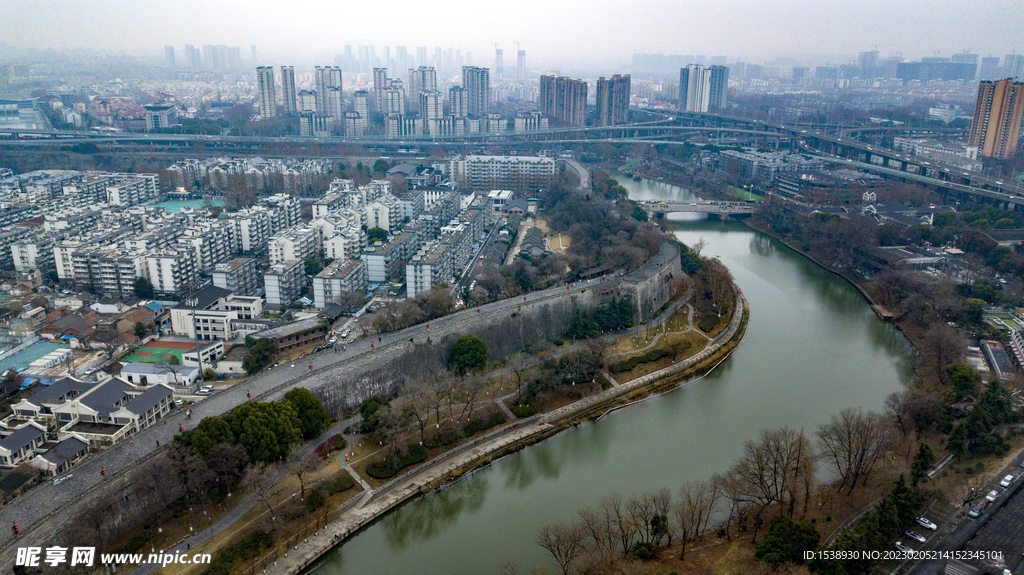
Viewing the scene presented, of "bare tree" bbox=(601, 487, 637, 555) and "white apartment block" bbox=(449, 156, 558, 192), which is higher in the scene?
"white apartment block" bbox=(449, 156, 558, 192)

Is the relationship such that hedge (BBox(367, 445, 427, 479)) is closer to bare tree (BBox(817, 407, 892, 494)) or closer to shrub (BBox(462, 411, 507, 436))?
shrub (BBox(462, 411, 507, 436))

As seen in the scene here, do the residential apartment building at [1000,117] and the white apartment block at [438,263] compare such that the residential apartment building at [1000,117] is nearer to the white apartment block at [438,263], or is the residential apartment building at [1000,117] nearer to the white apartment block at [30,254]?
the white apartment block at [438,263]

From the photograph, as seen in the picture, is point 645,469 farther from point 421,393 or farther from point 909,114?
point 909,114

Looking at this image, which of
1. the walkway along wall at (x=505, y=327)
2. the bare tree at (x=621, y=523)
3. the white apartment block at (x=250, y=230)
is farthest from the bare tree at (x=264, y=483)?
the white apartment block at (x=250, y=230)

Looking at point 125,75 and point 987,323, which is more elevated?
point 125,75

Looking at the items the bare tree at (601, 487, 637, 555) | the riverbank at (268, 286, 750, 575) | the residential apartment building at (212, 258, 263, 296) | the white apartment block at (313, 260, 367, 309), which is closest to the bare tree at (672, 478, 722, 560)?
the bare tree at (601, 487, 637, 555)

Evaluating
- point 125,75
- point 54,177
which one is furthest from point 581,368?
point 125,75
